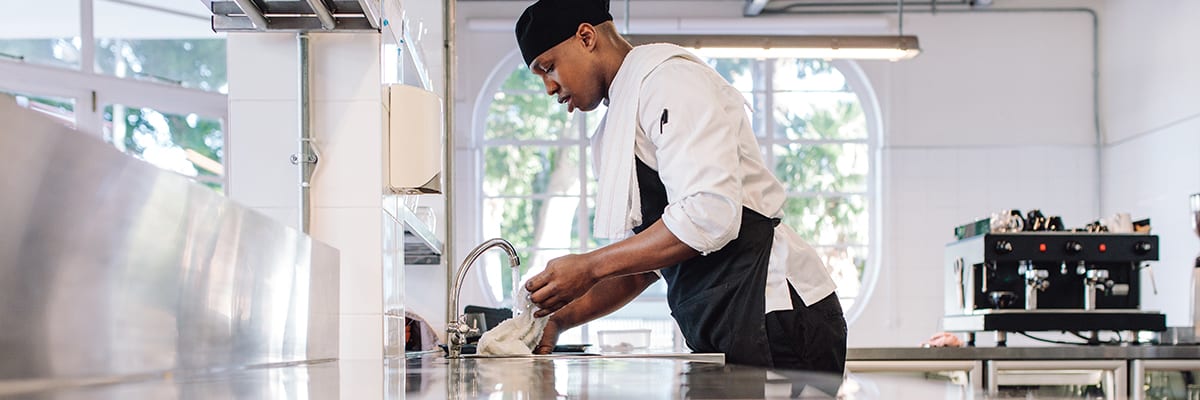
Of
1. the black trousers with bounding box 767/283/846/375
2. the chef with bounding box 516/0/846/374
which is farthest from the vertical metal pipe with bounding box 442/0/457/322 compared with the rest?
the black trousers with bounding box 767/283/846/375

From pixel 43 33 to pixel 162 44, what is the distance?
34.4 inches

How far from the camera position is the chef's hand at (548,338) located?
7.06 feet

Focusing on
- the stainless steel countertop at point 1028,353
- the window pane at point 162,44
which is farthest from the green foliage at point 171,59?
the stainless steel countertop at point 1028,353

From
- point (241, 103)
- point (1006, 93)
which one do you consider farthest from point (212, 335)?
point (1006, 93)

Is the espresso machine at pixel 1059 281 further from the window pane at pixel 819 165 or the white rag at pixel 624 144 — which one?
the window pane at pixel 819 165

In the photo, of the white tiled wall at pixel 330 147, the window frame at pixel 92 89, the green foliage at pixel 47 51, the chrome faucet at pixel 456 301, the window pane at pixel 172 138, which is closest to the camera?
the chrome faucet at pixel 456 301

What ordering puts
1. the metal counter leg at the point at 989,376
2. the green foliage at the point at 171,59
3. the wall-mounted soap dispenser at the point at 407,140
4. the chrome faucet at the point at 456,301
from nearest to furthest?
the chrome faucet at the point at 456,301 → the wall-mounted soap dispenser at the point at 407,140 → the metal counter leg at the point at 989,376 → the green foliage at the point at 171,59

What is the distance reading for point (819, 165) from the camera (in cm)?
846

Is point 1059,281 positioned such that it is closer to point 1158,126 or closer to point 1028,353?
point 1028,353

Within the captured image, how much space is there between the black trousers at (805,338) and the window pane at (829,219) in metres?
6.66

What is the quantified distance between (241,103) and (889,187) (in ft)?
20.9

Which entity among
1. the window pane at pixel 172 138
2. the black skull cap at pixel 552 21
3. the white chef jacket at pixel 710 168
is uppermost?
the window pane at pixel 172 138

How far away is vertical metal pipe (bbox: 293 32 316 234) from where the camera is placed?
241cm

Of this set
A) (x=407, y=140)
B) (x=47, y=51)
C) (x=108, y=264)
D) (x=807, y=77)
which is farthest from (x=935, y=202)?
(x=108, y=264)
